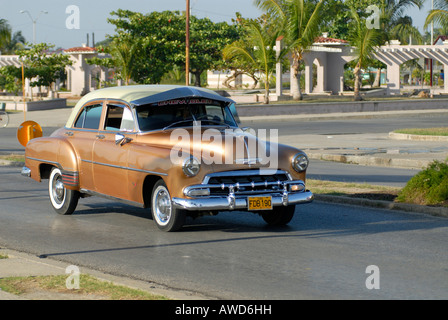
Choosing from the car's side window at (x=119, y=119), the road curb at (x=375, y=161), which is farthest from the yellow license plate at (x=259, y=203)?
the road curb at (x=375, y=161)

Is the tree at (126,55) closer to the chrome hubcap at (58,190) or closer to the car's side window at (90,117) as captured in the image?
the chrome hubcap at (58,190)

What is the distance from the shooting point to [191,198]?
32.1 ft

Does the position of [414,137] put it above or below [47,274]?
above

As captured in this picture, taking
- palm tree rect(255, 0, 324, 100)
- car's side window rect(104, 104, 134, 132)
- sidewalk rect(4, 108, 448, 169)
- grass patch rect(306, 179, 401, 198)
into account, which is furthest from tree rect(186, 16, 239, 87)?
car's side window rect(104, 104, 134, 132)

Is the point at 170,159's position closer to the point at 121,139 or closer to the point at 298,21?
the point at 121,139

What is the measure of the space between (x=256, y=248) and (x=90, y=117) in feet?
12.6

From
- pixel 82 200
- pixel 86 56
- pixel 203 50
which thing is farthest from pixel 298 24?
pixel 82 200

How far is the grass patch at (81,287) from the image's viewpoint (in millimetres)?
6793

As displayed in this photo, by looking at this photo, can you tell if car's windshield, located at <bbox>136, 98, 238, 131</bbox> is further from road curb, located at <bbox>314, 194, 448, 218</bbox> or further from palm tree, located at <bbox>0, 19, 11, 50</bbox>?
palm tree, located at <bbox>0, 19, 11, 50</bbox>

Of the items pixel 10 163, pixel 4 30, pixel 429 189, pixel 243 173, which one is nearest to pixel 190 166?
pixel 243 173

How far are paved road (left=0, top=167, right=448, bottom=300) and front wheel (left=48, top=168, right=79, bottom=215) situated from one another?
18 cm

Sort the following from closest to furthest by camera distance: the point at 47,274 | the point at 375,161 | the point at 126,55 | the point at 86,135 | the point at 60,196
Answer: the point at 47,274
the point at 86,135
the point at 60,196
the point at 375,161
the point at 126,55

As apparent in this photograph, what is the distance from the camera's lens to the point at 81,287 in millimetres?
7117

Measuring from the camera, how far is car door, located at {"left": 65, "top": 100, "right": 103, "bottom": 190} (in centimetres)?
1148
